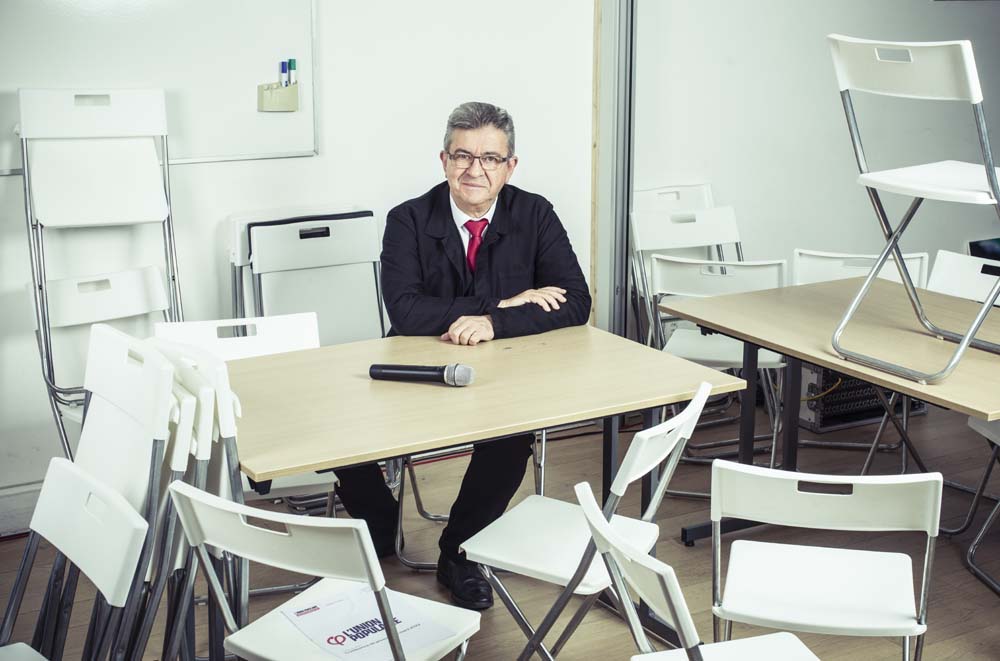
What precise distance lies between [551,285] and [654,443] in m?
1.17

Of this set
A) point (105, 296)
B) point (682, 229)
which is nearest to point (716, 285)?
point (682, 229)

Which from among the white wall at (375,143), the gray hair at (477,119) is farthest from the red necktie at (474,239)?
the white wall at (375,143)

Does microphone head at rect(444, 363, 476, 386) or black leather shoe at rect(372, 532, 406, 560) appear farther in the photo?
black leather shoe at rect(372, 532, 406, 560)

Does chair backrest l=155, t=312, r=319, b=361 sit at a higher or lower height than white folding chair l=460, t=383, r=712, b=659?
higher

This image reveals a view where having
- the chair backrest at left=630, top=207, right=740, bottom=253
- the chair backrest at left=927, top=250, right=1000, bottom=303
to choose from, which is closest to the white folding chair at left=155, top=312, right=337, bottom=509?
the chair backrest at left=630, top=207, right=740, bottom=253

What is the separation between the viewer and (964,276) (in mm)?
3771

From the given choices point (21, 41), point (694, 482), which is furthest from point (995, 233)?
point (21, 41)

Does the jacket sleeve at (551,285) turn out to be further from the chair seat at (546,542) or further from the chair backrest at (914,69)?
the chair backrest at (914,69)

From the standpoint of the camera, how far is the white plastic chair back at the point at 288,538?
1.73m

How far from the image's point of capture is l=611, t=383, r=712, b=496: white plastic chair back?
2100mm

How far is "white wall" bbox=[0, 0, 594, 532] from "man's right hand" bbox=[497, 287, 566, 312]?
117 centimetres

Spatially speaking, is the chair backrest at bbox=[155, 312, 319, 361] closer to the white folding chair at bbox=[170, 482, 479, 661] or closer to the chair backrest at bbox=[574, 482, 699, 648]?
the white folding chair at bbox=[170, 482, 479, 661]

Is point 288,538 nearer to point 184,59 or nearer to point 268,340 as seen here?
point 268,340

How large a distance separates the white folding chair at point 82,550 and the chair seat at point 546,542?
2.59ft
